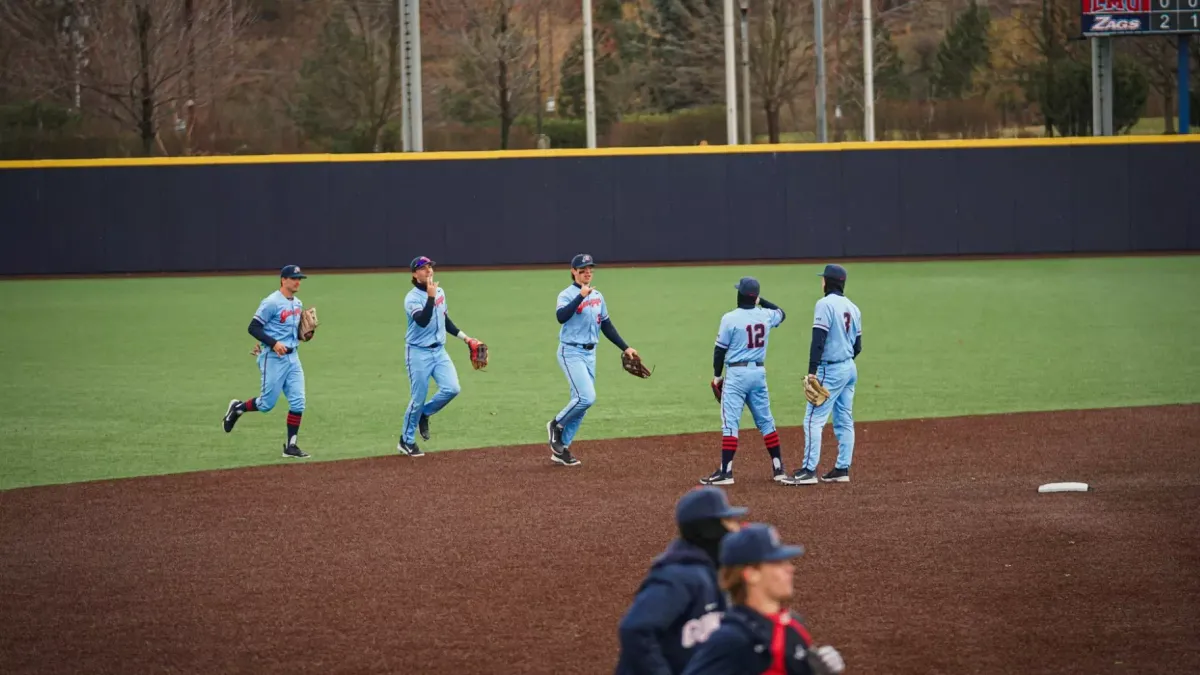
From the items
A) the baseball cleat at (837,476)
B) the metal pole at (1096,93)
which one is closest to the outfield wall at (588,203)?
the metal pole at (1096,93)

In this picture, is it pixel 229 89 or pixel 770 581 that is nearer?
pixel 770 581

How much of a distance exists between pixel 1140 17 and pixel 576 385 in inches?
1053

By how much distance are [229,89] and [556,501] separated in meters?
49.8

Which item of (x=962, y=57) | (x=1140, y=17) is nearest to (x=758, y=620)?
(x=1140, y=17)

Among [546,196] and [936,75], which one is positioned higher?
[936,75]

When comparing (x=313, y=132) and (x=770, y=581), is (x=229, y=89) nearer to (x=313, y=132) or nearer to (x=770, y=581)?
(x=313, y=132)

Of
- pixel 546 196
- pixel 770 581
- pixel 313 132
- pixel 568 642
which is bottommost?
pixel 568 642

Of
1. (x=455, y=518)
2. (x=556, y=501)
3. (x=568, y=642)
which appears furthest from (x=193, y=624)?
(x=556, y=501)

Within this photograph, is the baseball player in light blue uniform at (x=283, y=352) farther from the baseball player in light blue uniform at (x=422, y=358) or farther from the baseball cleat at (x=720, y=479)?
the baseball cleat at (x=720, y=479)

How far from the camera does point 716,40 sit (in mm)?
60438

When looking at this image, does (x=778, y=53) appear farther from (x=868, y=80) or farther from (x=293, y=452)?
(x=293, y=452)

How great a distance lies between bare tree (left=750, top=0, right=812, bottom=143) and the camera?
57094mm

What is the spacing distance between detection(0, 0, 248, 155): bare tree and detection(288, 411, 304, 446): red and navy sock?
127 feet

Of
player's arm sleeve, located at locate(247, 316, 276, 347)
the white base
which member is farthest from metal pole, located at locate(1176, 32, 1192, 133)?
player's arm sleeve, located at locate(247, 316, 276, 347)
